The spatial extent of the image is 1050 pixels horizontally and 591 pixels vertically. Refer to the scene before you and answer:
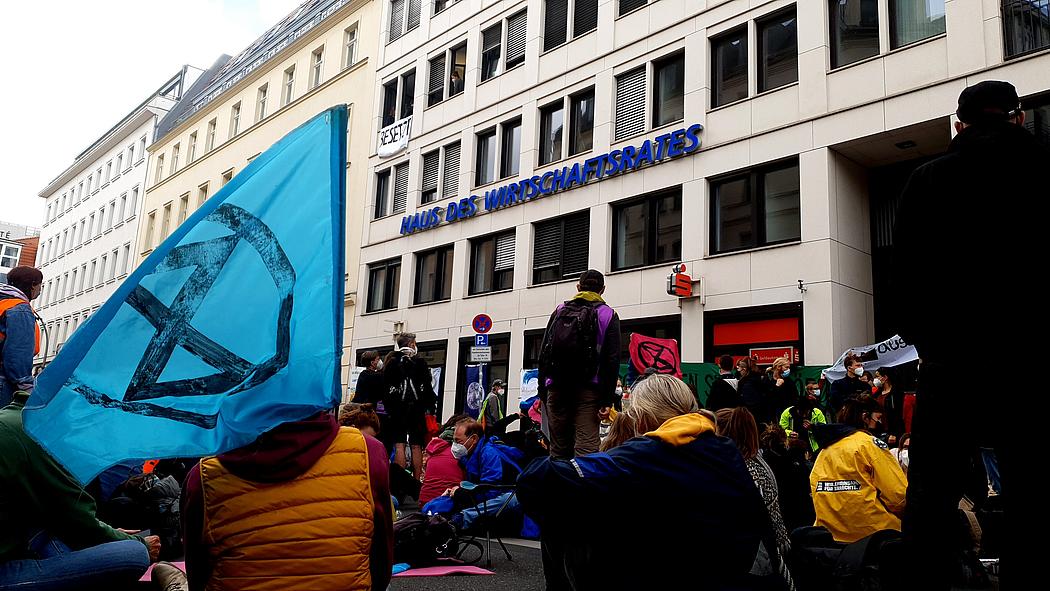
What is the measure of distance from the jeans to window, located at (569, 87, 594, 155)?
Answer: 20.0m

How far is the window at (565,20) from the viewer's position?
23750mm

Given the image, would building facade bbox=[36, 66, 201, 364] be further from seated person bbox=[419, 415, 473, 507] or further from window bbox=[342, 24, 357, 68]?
seated person bbox=[419, 415, 473, 507]

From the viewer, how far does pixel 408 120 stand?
97.9 feet

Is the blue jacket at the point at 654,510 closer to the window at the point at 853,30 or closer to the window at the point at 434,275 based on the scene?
the window at the point at 853,30

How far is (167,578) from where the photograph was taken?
14.2 feet

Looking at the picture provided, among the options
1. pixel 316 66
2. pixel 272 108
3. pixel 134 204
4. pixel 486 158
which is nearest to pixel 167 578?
pixel 486 158

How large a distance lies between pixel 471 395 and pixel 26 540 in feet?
67.0

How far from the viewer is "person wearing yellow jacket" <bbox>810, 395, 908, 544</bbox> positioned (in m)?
5.71

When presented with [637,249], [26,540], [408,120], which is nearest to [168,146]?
[408,120]

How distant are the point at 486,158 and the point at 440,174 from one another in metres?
2.00

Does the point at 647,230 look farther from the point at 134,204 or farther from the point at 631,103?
the point at 134,204

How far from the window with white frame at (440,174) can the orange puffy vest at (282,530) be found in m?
24.6

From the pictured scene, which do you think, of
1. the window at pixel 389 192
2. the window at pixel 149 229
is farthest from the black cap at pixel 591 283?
the window at pixel 149 229

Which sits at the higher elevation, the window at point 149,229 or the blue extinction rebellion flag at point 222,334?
the window at point 149,229
